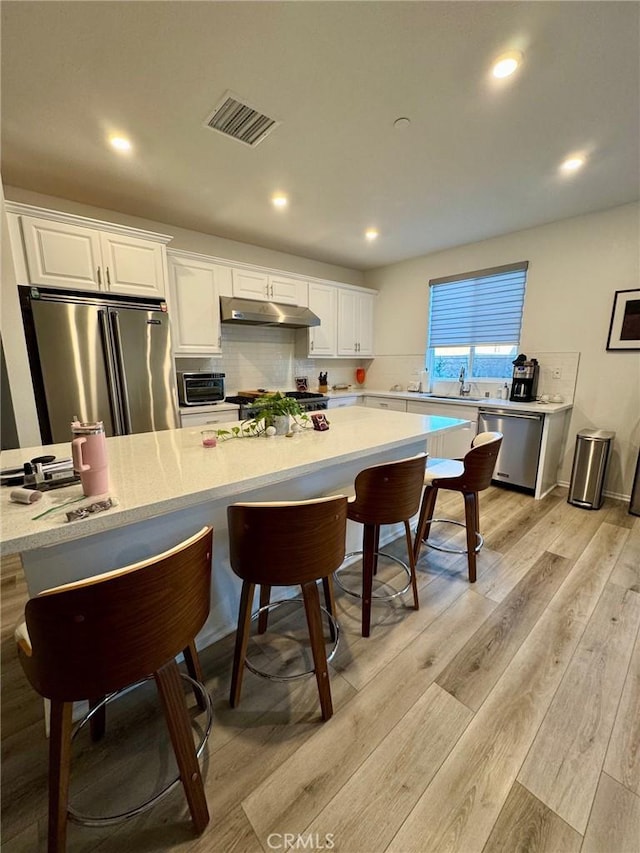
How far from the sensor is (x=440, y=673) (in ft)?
4.94

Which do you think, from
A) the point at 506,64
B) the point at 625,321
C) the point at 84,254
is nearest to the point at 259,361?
the point at 84,254

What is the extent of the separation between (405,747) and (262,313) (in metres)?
3.61

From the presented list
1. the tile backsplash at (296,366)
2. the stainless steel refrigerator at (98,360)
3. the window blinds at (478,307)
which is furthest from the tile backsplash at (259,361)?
the window blinds at (478,307)

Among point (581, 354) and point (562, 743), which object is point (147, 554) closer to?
point (562, 743)

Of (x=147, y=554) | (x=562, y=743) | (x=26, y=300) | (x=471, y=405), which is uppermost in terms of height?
(x=26, y=300)

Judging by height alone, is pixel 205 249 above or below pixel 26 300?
above

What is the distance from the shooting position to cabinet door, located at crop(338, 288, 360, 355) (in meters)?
4.75

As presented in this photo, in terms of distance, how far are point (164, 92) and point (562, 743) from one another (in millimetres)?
3410

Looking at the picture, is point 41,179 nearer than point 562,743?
No

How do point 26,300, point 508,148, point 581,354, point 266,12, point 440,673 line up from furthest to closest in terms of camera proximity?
point 581,354 < point 26,300 < point 508,148 < point 440,673 < point 266,12

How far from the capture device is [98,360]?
2658mm

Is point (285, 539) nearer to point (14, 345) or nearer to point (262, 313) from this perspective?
point (14, 345)

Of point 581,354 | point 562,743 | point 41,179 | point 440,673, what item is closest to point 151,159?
point 41,179

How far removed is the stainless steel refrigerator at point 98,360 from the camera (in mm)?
2449
